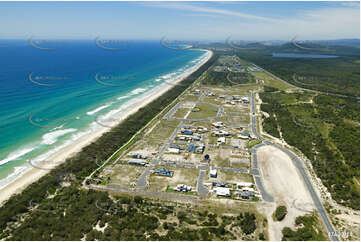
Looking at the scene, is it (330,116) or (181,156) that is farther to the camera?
(330,116)

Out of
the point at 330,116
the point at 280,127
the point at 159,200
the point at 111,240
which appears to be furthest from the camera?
the point at 330,116

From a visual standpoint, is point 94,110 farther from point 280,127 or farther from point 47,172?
point 280,127

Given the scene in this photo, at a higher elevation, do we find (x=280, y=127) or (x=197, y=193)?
(x=280, y=127)

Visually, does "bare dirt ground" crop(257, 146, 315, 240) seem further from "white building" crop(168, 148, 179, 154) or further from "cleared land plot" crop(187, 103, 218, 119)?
"cleared land plot" crop(187, 103, 218, 119)

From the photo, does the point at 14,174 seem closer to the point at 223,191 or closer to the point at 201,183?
the point at 201,183

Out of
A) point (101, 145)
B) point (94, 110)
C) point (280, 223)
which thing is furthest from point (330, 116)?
point (94, 110)

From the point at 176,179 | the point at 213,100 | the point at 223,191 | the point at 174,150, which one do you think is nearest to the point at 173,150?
the point at 174,150

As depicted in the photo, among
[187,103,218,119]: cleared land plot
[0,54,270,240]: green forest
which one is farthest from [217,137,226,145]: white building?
[0,54,270,240]: green forest

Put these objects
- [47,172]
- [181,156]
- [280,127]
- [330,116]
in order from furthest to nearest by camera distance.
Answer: [330,116] → [280,127] → [181,156] → [47,172]
